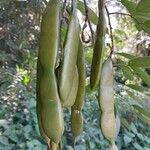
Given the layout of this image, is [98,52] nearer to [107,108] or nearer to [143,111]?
[107,108]

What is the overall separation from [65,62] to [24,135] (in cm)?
282

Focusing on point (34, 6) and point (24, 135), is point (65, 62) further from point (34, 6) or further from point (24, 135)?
point (24, 135)

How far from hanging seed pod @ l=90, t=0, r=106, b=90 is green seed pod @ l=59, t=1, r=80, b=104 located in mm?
57

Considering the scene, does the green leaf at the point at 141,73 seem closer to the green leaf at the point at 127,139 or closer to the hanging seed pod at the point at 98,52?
the hanging seed pod at the point at 98,52

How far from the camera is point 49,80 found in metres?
0.42

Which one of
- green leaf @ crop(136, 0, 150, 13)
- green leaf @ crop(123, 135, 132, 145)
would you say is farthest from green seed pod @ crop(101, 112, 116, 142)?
green leaf @ crop(123, 135, 132, 145)

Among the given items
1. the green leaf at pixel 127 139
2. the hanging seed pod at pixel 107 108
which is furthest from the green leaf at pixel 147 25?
the green leaf at pixel 127 139

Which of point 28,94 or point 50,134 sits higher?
point 50,134

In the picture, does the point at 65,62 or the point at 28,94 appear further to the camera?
the point at 28,94

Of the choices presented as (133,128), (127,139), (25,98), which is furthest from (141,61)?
(133,128)

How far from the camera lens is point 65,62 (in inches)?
16.7

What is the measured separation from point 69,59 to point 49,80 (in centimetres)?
3

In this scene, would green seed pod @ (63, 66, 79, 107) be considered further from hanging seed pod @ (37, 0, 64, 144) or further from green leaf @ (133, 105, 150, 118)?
green leaf @ (133, 105, 150, 118)

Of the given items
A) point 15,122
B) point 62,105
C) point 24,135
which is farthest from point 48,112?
point 15,122
